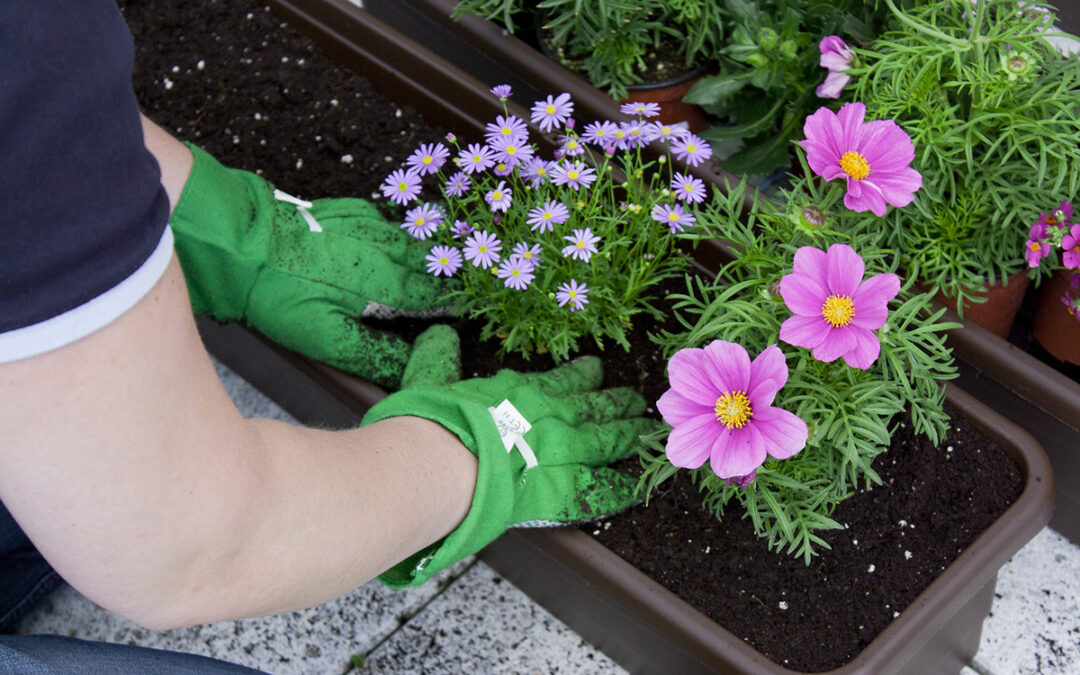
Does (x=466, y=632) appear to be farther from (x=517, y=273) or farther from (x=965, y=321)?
(x=965, y=321)

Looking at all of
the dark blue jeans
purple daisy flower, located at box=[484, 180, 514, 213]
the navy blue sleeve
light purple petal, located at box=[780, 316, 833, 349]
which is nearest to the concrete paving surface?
the dark blue jeans

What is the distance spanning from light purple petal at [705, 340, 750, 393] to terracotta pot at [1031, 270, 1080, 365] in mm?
670

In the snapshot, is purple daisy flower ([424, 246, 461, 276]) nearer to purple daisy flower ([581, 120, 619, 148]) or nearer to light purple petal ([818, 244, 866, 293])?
purple daisy flower ([581, 120, 619, 148])

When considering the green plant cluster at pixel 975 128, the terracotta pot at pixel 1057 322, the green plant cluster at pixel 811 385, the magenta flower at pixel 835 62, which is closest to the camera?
the green plant cluster at pixel 811 385

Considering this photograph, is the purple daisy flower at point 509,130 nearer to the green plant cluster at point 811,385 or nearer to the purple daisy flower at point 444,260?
the purple daisy flower at point 444,260

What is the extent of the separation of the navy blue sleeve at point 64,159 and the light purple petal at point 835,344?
60cm

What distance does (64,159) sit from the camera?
2.08 feet

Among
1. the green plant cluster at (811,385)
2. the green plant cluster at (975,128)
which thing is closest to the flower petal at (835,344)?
the green plant cluster at (811,385)

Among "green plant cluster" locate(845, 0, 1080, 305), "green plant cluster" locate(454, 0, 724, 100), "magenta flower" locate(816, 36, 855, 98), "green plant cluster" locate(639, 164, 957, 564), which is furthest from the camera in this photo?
"green plant cluster" locate(454, 0, 724, 100)

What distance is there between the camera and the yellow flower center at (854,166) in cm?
96

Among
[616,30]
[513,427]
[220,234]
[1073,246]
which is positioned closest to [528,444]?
[513,427]

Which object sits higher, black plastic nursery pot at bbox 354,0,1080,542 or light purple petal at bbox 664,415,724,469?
light purple petal at bbox 664,415,724,469

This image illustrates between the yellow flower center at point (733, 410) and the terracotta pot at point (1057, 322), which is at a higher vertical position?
the yellow flower center at point (733, 410)

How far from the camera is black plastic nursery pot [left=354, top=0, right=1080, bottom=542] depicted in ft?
4.28
